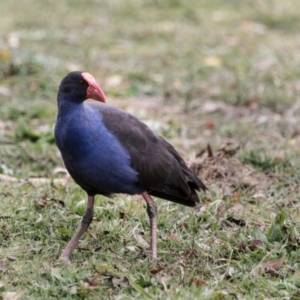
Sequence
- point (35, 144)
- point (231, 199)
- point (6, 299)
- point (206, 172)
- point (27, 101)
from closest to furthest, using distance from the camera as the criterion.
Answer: point (6, 299) → point (231, 199) → point (206, 172) → point (35, 144) → point (27, 101)

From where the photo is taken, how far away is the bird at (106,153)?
4855 mm

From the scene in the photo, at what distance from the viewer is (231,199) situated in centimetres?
614

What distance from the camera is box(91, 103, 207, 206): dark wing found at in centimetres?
504

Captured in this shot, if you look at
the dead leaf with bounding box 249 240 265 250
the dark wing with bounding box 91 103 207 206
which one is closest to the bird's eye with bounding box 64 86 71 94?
the dark wing with bounding box 91 103 207 206

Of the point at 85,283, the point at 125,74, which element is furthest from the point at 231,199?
the point at 125,74

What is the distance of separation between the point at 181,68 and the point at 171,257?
543 cm

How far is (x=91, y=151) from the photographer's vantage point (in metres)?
4.85

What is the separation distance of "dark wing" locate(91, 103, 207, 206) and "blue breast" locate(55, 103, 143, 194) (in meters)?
0.08

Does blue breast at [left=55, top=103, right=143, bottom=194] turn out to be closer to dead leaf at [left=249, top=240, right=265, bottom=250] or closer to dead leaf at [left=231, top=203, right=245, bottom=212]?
dead leaf at [left=249, top=240, right=265, bottom=250]

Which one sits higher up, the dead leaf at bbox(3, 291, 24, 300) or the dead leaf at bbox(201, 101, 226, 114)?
the dead leaf at bbox(3, 291, 24, 300)

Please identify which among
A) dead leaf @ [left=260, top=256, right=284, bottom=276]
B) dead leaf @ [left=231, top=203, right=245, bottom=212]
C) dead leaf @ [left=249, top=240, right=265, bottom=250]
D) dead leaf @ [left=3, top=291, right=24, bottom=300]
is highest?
dead leaf @ [left=3, top=291, right=24, bottom=300]

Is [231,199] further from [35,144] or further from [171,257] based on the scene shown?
[35,144]

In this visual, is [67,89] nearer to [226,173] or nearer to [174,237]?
[174,237]

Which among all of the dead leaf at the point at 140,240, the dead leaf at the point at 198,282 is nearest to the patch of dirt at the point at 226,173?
the dead leaf at the point at 140,240
